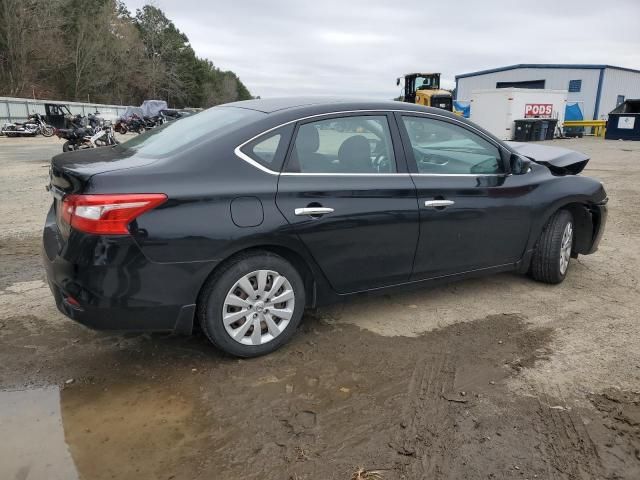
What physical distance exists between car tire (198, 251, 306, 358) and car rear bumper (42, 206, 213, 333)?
116 mm

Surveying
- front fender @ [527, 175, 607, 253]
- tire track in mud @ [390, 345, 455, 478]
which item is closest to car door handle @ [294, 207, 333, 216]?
tire track in mud @ [390, 345, 455, 478]

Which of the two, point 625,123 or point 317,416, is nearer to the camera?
point 317,416

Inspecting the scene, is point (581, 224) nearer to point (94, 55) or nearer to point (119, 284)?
point (119, 284)

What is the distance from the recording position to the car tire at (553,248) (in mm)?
4480

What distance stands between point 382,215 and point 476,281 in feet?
5.83

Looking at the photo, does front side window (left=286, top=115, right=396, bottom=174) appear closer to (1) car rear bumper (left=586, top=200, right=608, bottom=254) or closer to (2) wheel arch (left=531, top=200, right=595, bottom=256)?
(2) wheel arch (left=531, top=200, right=595, bottom=256)

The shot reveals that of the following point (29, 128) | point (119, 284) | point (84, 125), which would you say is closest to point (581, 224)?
point (119, 284)

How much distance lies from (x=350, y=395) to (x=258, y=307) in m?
0.78

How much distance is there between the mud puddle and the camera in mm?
2377

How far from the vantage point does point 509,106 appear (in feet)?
84.2

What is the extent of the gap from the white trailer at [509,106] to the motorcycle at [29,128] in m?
22.4

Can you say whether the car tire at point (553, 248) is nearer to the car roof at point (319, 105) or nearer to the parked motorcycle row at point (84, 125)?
the car roof at point (319, 105)

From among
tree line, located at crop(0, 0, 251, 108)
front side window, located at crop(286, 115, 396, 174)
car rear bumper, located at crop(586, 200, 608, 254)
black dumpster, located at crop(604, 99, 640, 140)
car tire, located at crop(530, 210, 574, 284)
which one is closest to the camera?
front side window, located at crop(286, 115, 396, 174)

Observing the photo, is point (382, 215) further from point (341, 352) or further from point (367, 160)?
point (341, 352)
